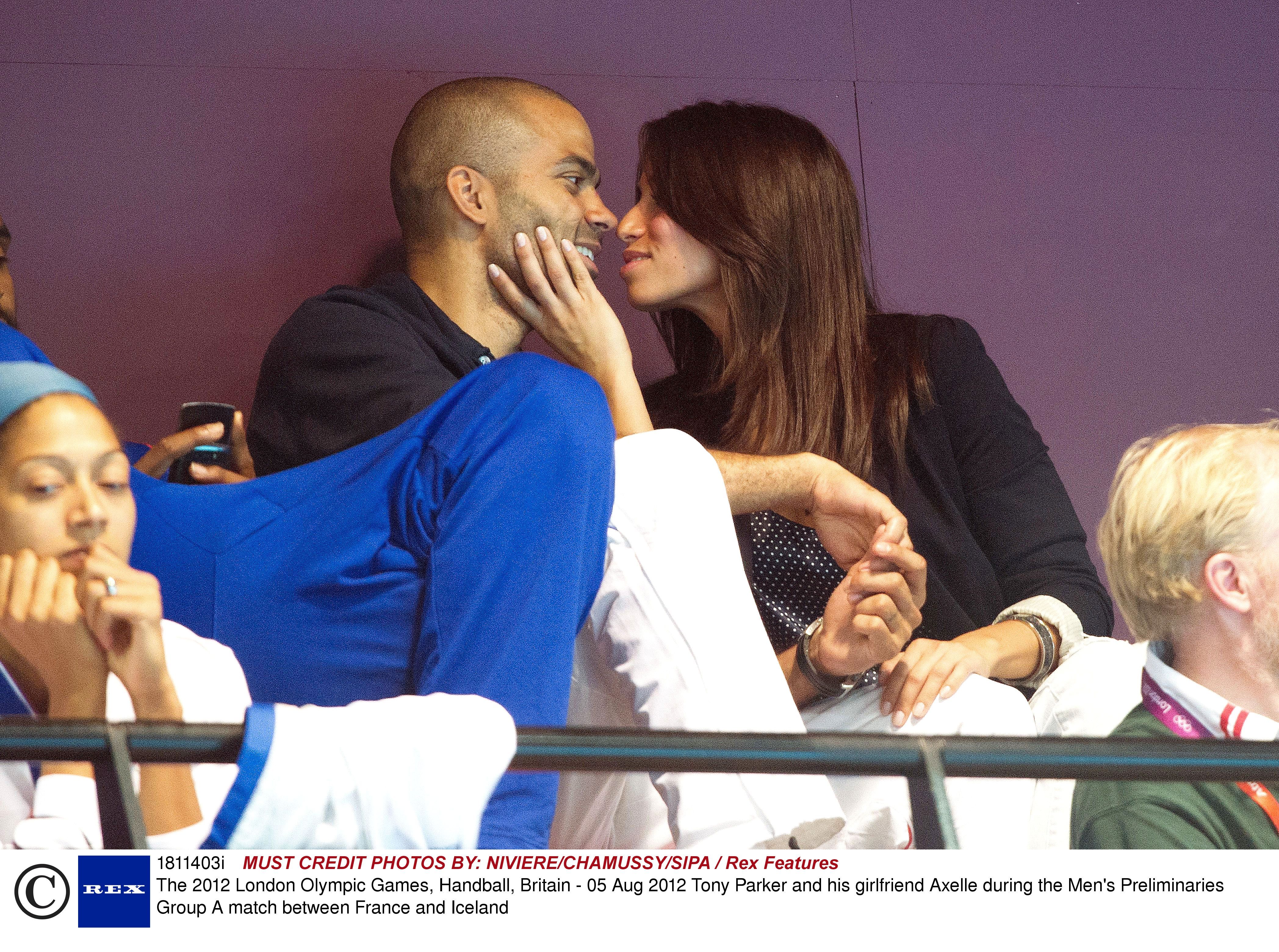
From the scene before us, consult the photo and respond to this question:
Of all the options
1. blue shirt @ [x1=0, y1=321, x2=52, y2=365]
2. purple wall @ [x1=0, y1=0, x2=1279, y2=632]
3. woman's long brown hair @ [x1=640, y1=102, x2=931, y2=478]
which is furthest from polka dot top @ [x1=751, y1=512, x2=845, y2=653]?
blue shirt @ [x1=0, y1=321, x2=52, y2=365]

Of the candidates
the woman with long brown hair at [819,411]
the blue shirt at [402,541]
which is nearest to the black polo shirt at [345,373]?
the woman with long brown hair at [819,411]

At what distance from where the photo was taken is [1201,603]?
1200 mm

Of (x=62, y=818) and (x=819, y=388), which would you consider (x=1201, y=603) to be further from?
(x=62, y=818)

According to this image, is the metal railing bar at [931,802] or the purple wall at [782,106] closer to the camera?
the metal railing bar at [931,802]

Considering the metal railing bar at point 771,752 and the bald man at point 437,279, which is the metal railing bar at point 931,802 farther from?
the bald man at point 437,279

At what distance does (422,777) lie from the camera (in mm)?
804

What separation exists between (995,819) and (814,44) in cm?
141

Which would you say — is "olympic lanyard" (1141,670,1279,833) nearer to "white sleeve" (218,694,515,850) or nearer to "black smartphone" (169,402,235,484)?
"white sleeve" (218,694,515,850)

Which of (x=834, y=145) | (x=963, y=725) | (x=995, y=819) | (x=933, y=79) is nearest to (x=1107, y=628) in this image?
(x=963, y=725)

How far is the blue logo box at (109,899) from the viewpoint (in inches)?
31.8

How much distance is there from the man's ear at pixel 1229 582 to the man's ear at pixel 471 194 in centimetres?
99

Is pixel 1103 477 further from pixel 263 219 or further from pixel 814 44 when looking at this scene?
pixel 263 219

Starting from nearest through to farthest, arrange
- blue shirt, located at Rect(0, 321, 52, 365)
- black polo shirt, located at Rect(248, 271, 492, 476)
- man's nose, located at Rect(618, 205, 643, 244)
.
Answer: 1. blue shirt, located at Rect(0, 321, 52, 365)
2. black polo shirt, located at Rect(248, 271, 492, 476)
3. man's nose, located at Rect(618, 205, 643, 244)

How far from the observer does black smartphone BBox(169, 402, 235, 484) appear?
4.78 feet
